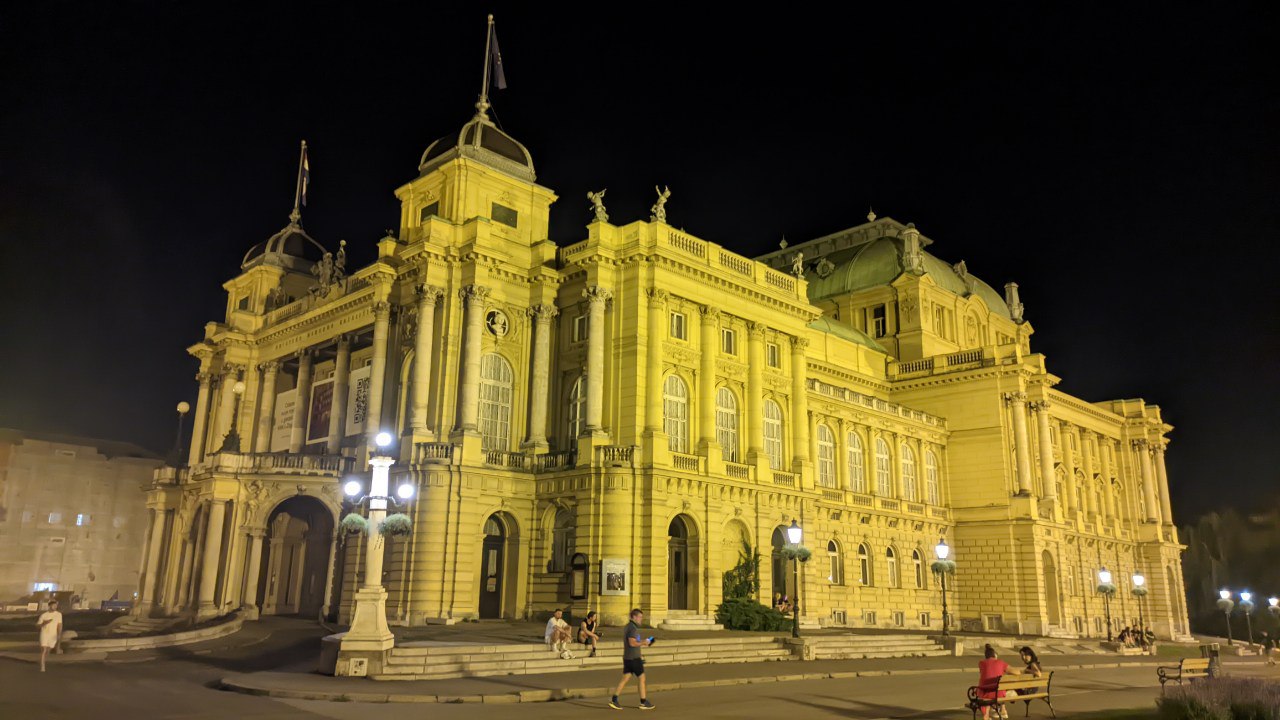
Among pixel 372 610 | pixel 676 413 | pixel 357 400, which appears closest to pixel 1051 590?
pixel 676 413

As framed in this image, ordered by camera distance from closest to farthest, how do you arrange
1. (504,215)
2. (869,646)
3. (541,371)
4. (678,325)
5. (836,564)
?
1. (869,646)
2. (541,371)
3. (678,325)
4. (504,215)
5. (836,564)

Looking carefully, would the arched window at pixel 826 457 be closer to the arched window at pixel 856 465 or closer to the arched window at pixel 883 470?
the arched window at pixel 856 465

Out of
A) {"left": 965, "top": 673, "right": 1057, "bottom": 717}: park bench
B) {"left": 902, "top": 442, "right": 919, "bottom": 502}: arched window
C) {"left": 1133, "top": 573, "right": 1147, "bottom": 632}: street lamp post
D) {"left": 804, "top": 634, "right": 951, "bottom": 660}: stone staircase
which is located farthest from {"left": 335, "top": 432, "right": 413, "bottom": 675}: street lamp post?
{"left": 1133, "top": 573, "right": 1147, "bottom": 632}: street lamp post

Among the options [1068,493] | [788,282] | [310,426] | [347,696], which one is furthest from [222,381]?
[1068,493]

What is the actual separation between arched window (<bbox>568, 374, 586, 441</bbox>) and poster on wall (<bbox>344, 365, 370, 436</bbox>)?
33.0 feet

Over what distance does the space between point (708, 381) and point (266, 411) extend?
2644 centimetres

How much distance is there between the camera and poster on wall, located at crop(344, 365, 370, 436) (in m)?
44.4

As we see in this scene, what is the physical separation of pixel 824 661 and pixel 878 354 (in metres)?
34.4

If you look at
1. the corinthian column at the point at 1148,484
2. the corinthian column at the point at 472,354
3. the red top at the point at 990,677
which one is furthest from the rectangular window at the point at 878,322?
the red top at the point at 990,677

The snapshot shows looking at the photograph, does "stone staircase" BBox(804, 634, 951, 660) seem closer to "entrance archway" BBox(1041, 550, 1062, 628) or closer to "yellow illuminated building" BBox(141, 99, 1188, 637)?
"yellow illuminated building" BBox(141, 99, 1188, 637)

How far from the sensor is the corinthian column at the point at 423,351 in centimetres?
3841

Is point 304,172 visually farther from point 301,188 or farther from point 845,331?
point 845,331

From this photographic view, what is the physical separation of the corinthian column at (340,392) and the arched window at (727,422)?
1867 cm

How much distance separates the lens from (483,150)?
4356 centimetres
